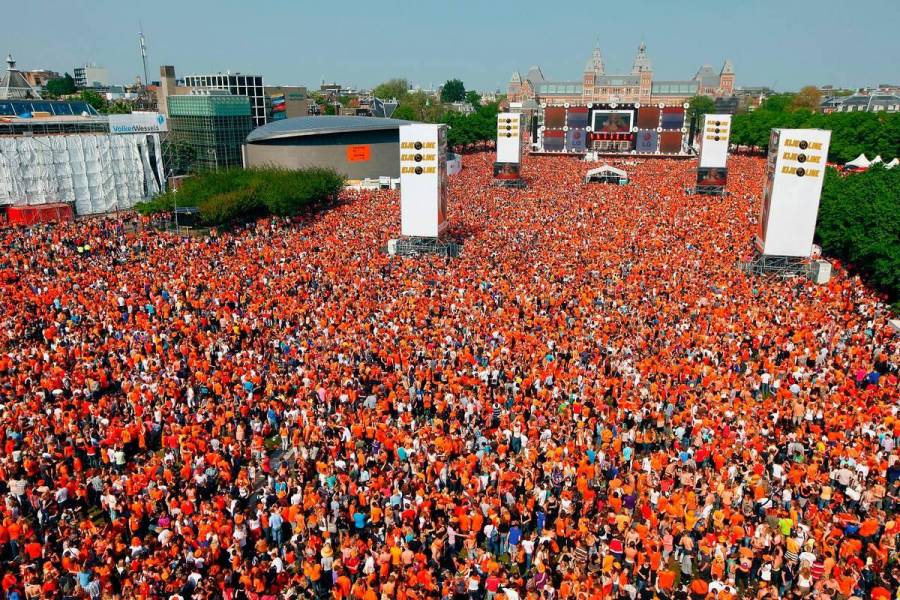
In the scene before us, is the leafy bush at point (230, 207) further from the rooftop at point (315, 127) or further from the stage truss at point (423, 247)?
the rooftop at point (315, 127)

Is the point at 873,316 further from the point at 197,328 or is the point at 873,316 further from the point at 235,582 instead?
the point at 197,328

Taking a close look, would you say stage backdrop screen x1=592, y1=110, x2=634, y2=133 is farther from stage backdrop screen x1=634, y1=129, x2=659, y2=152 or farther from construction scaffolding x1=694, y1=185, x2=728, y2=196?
construction scaffolding x1=694, y1=185, x2=728, y2=196

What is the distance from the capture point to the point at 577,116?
7238 centimetres

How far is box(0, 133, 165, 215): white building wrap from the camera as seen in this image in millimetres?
39438

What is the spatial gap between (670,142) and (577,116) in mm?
10914

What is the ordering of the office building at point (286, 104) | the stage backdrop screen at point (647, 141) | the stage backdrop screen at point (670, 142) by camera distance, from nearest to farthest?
the stage backdrop screen at point (670, 142) < the stage backdrop screen at point (647, 141) < the office building at point (286, 104)

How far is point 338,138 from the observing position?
2063 inches

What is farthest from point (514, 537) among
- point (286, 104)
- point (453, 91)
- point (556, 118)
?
point (453, 91)

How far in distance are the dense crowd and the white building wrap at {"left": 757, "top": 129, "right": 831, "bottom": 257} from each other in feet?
8.17

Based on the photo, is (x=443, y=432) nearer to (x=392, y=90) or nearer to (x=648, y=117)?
(x=648, y=117)

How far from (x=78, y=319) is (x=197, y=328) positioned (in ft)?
12.1

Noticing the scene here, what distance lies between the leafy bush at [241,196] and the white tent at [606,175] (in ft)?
72.4

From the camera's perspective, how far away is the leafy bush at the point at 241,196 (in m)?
34.2

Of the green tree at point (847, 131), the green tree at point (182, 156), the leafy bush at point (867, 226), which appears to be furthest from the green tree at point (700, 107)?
the green tree at point (182, 156)
